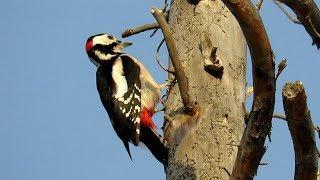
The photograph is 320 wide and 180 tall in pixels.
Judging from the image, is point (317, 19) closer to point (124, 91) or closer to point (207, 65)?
point (207, 65)

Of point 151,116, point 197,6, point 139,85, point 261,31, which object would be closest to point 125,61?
point 139,85

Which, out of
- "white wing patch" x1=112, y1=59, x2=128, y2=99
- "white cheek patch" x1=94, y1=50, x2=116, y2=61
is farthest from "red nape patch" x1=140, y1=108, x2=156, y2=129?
"white cheek patch" x1=94, y1=50, x2=116, y2=61

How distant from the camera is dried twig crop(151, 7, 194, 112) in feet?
8.72

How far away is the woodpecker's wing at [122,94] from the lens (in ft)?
13.9

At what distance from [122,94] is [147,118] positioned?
326 mm

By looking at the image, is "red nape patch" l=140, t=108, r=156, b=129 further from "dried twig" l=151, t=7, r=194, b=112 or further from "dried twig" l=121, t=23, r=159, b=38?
"dried twig" l=151, t=7, r=194, b=112

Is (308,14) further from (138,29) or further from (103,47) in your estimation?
(103,47)

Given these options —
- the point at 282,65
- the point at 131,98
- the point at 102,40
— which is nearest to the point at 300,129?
the point at 282,65

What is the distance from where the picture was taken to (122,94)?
4406mm

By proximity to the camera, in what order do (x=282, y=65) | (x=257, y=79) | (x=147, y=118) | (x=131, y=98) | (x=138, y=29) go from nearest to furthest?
(x=257, y=79) → (x=282, y=65) → (x=138, y=29) → (x=147, y=118) → (x=131, y=98)

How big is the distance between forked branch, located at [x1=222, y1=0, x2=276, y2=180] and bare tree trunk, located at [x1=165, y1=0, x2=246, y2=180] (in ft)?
0.96

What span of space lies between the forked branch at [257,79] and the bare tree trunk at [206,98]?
11.5 inches

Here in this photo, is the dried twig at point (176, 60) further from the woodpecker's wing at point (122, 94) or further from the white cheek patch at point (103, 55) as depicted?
the white cheek patch at point (103, 55)

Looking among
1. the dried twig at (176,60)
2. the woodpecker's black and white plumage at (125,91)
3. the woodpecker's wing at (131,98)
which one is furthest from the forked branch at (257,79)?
the woodpecker's wing at (131,98)
